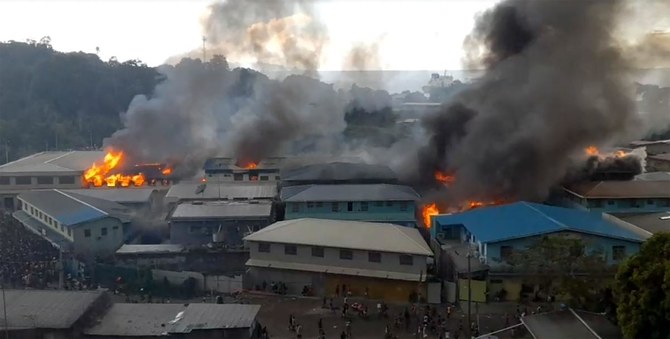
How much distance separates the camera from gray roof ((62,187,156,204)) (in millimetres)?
32219

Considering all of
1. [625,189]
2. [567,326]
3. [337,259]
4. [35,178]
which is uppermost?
[35,178]

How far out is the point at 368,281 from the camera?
23.0 m

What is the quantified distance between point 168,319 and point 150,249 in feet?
30.0

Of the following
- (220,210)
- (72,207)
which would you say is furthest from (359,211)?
(72,207)

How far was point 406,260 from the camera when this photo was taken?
894 inches

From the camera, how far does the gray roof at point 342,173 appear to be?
3416 cm

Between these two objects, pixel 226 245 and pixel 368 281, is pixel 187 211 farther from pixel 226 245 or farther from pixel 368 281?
pixel 368 281

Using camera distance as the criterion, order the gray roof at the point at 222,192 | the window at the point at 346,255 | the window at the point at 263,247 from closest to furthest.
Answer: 1. the window at the point at 346,255
2. the window at the point at 263,247
3. the gray roof at the point at 222,192

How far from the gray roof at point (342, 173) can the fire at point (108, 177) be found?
983 centimetres

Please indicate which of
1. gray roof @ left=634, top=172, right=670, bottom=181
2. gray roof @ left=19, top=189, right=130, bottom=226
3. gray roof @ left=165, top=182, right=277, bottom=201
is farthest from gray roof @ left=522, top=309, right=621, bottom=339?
gray roof @ left=634, top=172, right=670, bottom=181

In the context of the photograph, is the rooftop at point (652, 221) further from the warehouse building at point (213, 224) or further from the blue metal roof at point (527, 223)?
the warehouse building at point (213, 224)

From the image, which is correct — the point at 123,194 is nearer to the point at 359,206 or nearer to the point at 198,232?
the point at 198,232

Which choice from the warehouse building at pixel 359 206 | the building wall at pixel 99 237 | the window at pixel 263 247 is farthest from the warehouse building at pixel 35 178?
the window at pixel 263 247

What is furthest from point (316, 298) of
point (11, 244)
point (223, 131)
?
point (223, 131)
